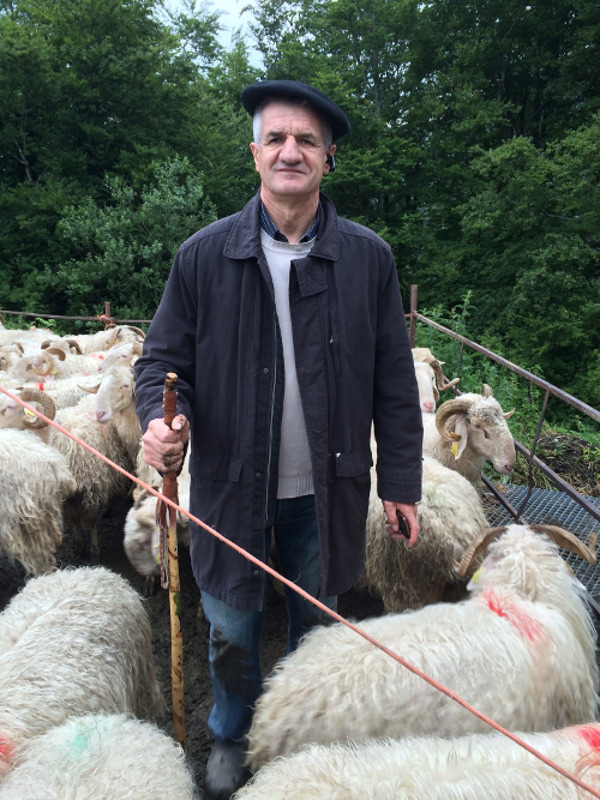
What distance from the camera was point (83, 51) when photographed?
14023mm

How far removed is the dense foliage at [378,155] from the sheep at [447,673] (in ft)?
36.4

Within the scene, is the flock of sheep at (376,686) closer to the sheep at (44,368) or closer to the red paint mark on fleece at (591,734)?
the red paint mark on fleece at (591,734)

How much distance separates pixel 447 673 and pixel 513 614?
0.39 m

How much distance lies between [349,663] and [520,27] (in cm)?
1880

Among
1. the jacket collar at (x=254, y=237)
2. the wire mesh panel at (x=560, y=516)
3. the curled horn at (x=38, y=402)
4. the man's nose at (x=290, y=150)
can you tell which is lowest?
the wire mesh panel at (x=560, y=516)

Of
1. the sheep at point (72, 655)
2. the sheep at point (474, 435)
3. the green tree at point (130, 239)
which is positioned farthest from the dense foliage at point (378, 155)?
the sheep at point (72, 655)

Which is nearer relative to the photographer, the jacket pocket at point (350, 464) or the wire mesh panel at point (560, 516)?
the jacket pocket at point (350, 464)

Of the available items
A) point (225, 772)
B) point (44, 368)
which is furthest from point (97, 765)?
point (44, 368)

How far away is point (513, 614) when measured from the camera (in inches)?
79.8

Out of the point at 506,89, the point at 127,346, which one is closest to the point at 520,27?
the point at 506,89

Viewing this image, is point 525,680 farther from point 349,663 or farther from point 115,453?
point 115,453

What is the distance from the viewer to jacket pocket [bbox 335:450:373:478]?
1781 mm

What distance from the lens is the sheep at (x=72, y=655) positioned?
1765 mm

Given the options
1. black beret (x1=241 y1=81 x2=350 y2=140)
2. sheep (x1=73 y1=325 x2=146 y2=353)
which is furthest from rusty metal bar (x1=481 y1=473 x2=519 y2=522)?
sheep (x1=73 y1=325 x2=146 y2=353)
